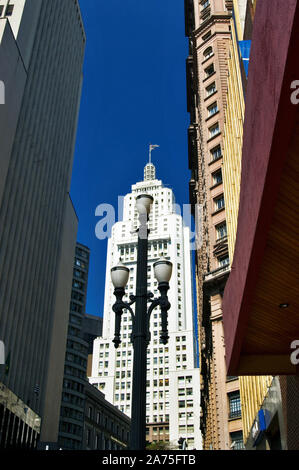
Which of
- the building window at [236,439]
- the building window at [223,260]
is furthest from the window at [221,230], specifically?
the building window at [236,439]

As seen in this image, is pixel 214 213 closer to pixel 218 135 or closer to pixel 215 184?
pixel 215 184

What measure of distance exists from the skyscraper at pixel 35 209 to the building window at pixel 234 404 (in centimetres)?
1767

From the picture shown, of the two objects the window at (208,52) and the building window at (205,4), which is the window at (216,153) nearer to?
the window at (208,52)

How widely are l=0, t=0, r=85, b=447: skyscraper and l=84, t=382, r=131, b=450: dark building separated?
2805cm

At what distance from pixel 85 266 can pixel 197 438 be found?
48.6 m

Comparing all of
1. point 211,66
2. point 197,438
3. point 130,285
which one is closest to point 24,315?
point 211,66

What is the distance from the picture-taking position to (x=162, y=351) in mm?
132375

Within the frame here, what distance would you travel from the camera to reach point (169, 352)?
130875mm

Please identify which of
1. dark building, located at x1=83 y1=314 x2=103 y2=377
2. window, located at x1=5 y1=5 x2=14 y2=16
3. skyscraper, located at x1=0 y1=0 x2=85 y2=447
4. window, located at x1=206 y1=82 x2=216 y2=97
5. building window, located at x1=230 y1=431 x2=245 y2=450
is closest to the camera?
building window, located at x1=230 y1=431 x2=245 y2=450

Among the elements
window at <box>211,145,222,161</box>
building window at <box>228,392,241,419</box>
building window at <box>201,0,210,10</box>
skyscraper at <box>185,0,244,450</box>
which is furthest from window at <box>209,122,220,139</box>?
building window at <box>228,392,241,419</box>

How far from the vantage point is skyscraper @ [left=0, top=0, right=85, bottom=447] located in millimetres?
42125

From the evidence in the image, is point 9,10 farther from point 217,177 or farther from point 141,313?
point 141,313

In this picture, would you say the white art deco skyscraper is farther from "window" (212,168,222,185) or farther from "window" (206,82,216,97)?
"window" (212,168,222,185)

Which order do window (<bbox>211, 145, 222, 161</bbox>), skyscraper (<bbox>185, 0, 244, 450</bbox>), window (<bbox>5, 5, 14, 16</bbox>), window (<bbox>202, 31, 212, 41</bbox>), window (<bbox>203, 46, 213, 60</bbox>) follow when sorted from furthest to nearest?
window (<bbox>202, 31, 212, 41</bbox>), window (<bbox>203, 46, 213, 60</bbox>), window (<bbox>5, 5, 14, 16</bbox>), window (<bbox>211, 145, 222, 161</bbox>), skyscraper (<bbox>185, 0, 244, 450</bbox>)
